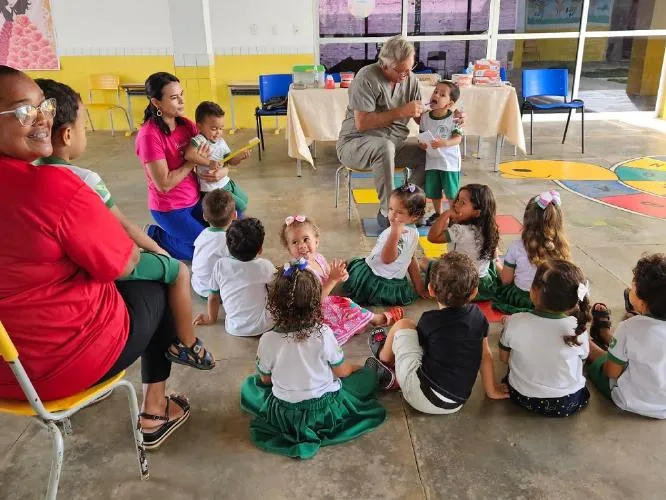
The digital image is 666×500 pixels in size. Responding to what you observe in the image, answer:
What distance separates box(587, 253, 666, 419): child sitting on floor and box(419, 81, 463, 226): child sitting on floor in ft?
6.15

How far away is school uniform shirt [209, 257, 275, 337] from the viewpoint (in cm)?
248

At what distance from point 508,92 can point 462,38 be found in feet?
10.2

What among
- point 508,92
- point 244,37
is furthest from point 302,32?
point 508,92

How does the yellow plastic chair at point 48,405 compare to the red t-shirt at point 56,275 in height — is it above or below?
below

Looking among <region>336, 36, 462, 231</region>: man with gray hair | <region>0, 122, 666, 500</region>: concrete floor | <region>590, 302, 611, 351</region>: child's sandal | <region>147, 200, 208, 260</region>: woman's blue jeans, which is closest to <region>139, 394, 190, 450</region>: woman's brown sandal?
<region>0, 122, 666, 500</region>: concrete floor

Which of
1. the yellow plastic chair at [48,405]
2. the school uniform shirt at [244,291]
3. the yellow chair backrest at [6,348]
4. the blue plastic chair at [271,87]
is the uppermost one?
the blue plastic chair at [271,87]

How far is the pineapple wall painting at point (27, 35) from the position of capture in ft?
24.2

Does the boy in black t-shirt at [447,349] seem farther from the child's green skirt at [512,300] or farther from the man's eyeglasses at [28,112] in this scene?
the man's eyeglasses at [28,112]

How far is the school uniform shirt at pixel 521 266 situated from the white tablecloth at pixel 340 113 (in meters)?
2.73

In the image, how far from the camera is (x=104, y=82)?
7582mm

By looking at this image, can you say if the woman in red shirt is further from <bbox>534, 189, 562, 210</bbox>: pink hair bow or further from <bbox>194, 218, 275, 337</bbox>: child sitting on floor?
<bbox>534, 189, 562, 210</bbox>: pink hair bow

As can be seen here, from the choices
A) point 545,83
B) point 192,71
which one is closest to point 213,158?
point 192,71

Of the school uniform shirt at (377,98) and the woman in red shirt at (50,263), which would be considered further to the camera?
the school uniform shirt at (377,98)

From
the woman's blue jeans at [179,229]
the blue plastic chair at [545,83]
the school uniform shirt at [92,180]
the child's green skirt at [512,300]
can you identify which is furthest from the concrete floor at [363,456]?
the blue plastic chair at [545,83]
